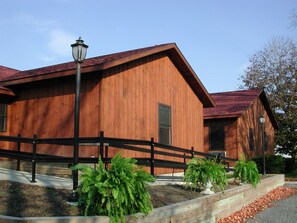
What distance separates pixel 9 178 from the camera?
8930 mm

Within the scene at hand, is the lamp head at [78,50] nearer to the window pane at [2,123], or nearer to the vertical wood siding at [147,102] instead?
the vertical wood siding at [147,102]

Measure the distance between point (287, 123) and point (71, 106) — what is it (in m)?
26.0

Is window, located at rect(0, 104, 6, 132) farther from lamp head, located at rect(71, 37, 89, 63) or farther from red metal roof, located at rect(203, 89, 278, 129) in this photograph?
red metal roof, located at rect(203, 89, 278, 129)

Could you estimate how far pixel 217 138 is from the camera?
2350 cm

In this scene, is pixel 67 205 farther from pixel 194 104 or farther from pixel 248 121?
pixel 248 121

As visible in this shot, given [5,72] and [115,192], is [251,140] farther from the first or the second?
[115,192]

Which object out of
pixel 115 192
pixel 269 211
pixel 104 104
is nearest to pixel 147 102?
pixel 104 104

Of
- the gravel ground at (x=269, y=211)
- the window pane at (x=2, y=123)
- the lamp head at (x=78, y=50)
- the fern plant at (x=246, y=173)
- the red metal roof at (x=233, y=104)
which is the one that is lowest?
the gravel ground at (x=269, y=211)

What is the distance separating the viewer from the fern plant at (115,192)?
18.2 ft

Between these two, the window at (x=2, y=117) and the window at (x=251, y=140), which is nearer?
the window at (x=2, y=117)

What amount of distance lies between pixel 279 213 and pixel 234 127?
42.3 ft

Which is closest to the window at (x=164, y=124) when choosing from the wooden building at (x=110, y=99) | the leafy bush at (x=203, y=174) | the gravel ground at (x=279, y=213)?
the wooden building at (x=110, y=99)

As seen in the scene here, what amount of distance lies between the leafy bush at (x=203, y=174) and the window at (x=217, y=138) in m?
13.9

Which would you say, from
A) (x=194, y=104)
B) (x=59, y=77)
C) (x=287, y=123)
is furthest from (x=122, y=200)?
(x=287, y=123)
